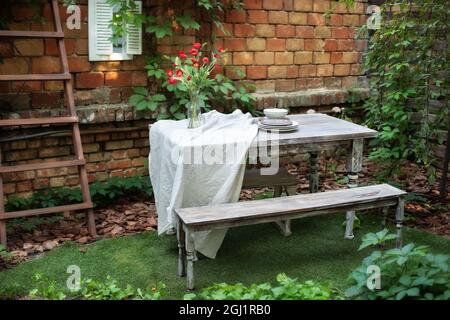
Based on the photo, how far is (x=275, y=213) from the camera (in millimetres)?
3402

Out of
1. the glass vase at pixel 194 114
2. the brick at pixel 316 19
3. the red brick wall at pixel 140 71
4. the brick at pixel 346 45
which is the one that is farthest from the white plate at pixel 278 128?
the brick at pixel 346 45

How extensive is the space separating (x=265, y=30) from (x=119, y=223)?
2.65 meters

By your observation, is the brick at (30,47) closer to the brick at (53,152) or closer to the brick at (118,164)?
the brick at (53,152)

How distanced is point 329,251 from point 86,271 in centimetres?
178

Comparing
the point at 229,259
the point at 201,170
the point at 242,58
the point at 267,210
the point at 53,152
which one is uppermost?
the point at 242,58

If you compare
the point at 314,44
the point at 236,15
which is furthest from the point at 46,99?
the point at 314,44

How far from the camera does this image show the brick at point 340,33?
243 inches

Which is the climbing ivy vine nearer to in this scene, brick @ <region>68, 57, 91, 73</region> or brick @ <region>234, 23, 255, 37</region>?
brick @ <region>234, 23, 255, 37</region>

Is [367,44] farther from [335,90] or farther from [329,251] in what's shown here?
[329,251]

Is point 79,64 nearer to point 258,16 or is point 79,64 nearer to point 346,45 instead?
point 258,16

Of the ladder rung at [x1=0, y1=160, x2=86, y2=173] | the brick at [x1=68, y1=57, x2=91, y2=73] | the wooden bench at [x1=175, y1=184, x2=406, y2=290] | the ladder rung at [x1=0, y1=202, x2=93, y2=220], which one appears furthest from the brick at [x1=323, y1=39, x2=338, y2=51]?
the ladder rung at [x1=0, y1=202, x2=93, y2=220]

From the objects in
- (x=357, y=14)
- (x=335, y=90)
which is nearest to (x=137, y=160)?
(x=335, y=90)

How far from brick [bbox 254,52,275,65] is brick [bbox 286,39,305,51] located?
0.76 feet

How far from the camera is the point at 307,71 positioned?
608 centimetres
